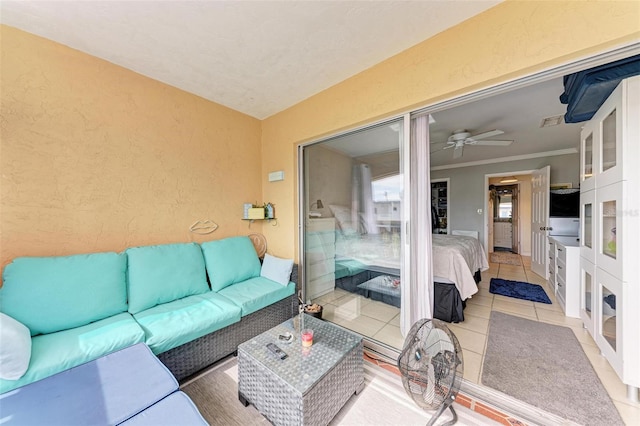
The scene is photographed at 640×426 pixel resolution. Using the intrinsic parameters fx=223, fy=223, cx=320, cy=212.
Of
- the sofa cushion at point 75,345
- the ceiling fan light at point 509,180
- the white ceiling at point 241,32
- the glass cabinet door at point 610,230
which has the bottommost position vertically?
the sofa cushion at point 75,345

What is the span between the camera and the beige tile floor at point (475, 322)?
64.9 inches

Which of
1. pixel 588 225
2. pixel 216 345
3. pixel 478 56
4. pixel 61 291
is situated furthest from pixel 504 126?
pixel 61 291

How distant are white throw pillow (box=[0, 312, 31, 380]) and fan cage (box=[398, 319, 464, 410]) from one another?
2.00 m

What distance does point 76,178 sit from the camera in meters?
1.89

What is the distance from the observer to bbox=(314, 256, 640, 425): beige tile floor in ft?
5.41

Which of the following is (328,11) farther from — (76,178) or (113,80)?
(76,178)

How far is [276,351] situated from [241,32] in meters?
2.31

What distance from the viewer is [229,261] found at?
8.07 ft

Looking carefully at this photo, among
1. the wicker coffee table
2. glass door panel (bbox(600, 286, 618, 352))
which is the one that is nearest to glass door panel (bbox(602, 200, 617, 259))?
glass door panel (bbox(600, 286, 618, 352))

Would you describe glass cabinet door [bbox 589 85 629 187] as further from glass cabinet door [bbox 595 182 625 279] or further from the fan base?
the fan base

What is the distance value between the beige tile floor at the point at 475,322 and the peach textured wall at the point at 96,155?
185 centimetres

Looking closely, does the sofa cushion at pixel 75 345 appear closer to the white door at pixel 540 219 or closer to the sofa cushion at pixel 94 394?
the sofa cushion at pixel 94 394

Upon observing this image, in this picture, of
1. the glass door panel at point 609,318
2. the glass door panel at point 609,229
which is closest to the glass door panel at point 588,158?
the glass door panel at point 609,229

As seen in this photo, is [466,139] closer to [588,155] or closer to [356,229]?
[588,155]
